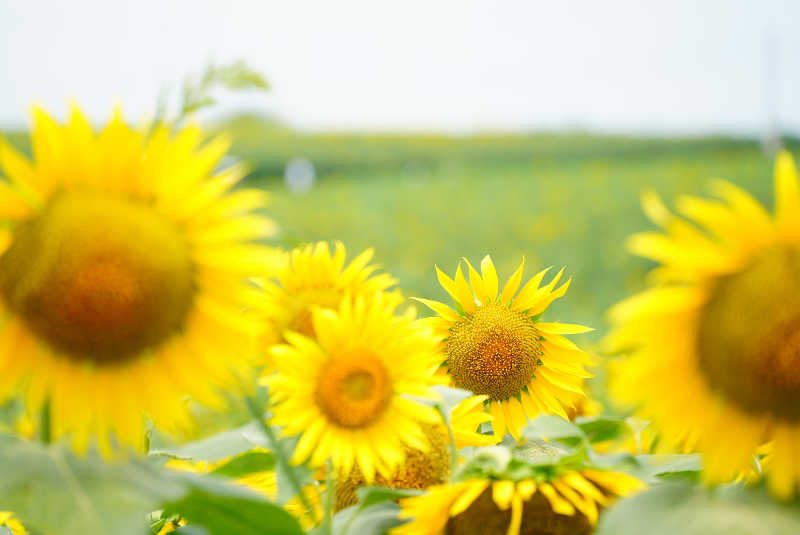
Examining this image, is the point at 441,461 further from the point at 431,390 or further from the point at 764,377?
the point at 764,377

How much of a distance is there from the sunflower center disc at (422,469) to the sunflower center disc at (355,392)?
65 mm

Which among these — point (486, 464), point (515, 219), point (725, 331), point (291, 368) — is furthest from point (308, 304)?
point (515, 219)

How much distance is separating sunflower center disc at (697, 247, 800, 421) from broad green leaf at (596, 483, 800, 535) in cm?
6

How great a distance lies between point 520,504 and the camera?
0.51 meters

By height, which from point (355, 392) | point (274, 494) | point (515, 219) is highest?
point (515, 219)

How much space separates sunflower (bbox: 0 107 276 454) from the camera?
438 millimetres

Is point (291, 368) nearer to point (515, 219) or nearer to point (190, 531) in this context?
point (190, 531)

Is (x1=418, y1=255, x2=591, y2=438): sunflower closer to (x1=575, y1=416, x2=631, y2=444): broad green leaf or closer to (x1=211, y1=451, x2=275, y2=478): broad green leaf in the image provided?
(x1=575, y1=416, x2=631, y2=444): broad green leaf

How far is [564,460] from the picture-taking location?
52 centimetres

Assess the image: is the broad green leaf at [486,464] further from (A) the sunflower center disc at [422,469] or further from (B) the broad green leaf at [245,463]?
(B) the broad green leaf at [245,463]

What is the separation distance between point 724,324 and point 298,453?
30cm

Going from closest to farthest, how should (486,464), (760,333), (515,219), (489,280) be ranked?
(760,333)
(486,464)
(489,280)
(515,219)

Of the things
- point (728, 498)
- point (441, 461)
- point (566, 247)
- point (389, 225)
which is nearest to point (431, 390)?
point (441, 461)

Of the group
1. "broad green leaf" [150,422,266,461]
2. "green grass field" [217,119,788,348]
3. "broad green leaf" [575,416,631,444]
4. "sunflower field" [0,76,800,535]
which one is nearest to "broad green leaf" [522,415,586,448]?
"sunflower field" [0,76,800,535]
